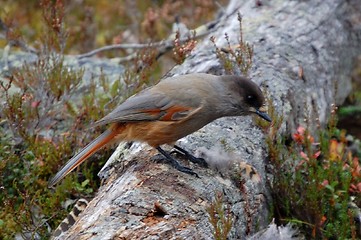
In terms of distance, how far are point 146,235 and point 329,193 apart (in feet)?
6.95

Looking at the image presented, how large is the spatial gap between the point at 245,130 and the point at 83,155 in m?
1.34

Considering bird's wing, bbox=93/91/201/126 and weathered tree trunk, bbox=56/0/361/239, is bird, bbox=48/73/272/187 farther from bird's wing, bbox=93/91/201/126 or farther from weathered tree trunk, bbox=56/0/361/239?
weathered tree trunk, bbox=56/0/361/239

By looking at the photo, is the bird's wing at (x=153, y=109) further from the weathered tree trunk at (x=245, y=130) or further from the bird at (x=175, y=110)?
the weathered tree trunk at (x=245, y=130)

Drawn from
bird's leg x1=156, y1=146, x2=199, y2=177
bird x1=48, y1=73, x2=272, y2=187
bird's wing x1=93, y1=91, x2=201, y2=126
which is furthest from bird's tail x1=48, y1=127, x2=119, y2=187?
bird's leg x1=156, y1=146, x2=199, y2=177

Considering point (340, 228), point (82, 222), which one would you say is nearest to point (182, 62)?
point (340, 228)

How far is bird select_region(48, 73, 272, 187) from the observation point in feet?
15.5

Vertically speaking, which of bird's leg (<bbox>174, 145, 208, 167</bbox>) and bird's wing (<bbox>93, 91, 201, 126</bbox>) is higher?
bird's wing (<bbox>93, 91, 201, 126</bbox>)

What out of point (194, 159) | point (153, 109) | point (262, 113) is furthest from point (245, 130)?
point (153, 109)

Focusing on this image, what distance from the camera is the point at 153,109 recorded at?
4.80 metres

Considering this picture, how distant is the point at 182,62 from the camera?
628cm

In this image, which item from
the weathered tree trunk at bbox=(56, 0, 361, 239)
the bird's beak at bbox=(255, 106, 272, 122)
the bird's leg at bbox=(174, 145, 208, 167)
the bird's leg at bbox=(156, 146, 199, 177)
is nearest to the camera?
the weathered tree trunk at bbox=(56, 0, 361, 239)

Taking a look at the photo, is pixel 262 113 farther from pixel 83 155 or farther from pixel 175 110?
pixel 83 155

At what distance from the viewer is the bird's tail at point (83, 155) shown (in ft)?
15.6

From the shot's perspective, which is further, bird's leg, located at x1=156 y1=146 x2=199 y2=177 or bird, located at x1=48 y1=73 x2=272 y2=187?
bird, located at x1=48 y1=73 x2=272 y2=187
